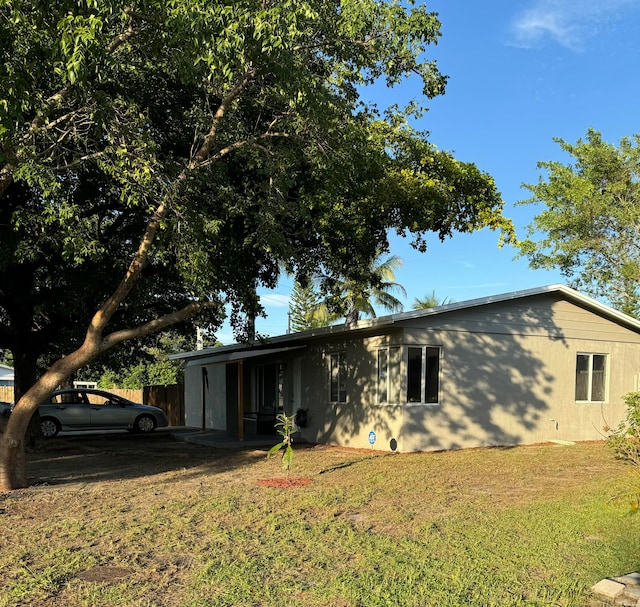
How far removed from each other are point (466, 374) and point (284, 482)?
20.2 ft

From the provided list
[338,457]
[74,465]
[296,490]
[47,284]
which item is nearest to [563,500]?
[296,490]

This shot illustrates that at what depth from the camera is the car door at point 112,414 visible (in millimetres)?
19094

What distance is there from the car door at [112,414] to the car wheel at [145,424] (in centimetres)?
29

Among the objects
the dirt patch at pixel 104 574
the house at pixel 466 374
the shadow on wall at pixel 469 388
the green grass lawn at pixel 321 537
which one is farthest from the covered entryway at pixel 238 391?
the dirt patch at pixel 104 574

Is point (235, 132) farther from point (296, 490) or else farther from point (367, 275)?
point (296, 490)

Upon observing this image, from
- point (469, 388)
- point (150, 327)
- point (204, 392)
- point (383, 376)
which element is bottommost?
point (204, 392)

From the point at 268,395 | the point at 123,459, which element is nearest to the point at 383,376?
the point at 123,459

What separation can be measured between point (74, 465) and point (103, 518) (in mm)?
5423

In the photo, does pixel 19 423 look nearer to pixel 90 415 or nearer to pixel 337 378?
pixel 337 378

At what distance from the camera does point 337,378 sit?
15.6 metres

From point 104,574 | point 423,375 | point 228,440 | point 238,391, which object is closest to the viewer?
point 104,574

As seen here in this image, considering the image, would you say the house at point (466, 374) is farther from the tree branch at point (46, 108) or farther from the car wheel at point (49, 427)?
the tree branch at point (46, 108)

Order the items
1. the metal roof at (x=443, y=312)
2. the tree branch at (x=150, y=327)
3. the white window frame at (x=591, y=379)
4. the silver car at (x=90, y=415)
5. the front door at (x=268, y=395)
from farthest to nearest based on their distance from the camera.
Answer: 1. the silver car at (x=90, y=415)
2. the front door at (x=268, y=395)
3. the white window frame at (x=591, y=379)
4. the metal roof at (x=443, y=312)
5. the tree branch at (x=150, y=327)

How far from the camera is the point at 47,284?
12.2 metres
